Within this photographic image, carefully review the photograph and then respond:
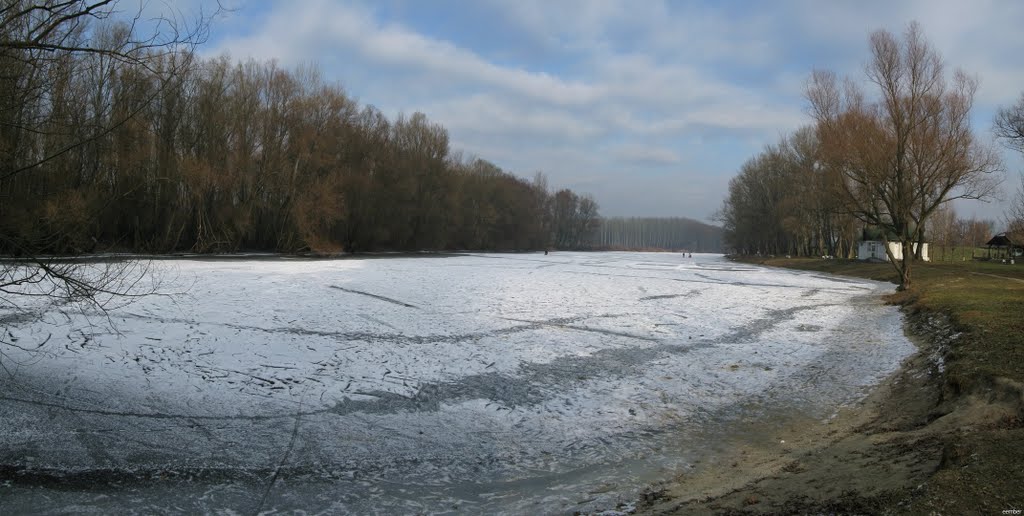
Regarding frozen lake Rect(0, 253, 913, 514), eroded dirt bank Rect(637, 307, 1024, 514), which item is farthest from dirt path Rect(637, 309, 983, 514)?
frozen lake Rect(0, 253, 913, 514)

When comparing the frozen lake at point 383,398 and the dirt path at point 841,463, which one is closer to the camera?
the dirt path at point 841,463

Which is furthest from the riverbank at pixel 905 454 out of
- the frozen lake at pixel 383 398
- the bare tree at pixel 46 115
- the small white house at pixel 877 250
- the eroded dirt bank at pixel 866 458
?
the small white house at pixel 877 250

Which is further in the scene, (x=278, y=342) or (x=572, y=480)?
(x=278, y=342)

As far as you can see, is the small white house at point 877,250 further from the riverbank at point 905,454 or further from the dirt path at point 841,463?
the dirt path at point 841,463

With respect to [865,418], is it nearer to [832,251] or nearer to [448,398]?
[448,398]

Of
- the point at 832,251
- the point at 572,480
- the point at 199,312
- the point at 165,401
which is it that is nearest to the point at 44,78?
the point at 165,401

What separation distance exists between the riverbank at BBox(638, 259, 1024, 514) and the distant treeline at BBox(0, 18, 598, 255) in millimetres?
8456

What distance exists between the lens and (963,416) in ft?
25.7

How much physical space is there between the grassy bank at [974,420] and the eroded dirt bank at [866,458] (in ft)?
0.06

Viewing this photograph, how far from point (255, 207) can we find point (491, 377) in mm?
51333

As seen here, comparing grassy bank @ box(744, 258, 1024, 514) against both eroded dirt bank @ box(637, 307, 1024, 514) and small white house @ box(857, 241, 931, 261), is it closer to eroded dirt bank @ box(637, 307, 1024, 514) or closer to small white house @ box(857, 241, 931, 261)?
eroded dirt bank @ box(637, 307, 1024, 514)

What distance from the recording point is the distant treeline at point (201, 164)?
7914 mm

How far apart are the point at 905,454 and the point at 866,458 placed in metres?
0.47

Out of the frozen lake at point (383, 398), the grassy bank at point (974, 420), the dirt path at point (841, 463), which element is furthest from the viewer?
the frozen lake at point (383, 398)
